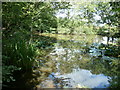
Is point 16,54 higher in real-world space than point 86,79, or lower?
higher

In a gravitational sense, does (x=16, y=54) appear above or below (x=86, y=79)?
above

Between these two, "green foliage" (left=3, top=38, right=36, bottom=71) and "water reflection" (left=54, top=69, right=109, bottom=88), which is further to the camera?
"green foliage" (left=3, top=38, right=36, bottom=71)

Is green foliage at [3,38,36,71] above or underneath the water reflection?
above

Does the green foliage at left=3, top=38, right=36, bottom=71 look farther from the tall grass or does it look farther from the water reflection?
the water reflection

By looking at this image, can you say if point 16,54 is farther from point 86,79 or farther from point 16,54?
point 86,79

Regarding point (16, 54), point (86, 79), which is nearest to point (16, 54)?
point (16, 54)

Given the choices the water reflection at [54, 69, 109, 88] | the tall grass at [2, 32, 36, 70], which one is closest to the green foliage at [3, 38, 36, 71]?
the tall grass at [2, 32, 36, 70]

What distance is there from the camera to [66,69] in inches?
142

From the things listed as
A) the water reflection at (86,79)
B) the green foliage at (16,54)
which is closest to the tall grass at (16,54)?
the green foliage at (16,54)

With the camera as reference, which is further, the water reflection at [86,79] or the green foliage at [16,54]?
the green foliage at [16,54]

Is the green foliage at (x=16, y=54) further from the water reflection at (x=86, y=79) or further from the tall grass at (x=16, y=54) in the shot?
the water reflection at (x=86, y=79)

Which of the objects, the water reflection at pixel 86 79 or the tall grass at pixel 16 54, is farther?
the tall grass at pixel 16 54

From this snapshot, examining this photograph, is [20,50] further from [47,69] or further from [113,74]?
[113,74]

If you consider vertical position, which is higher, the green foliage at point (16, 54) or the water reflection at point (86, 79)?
the green foliage at point (16, 54)
